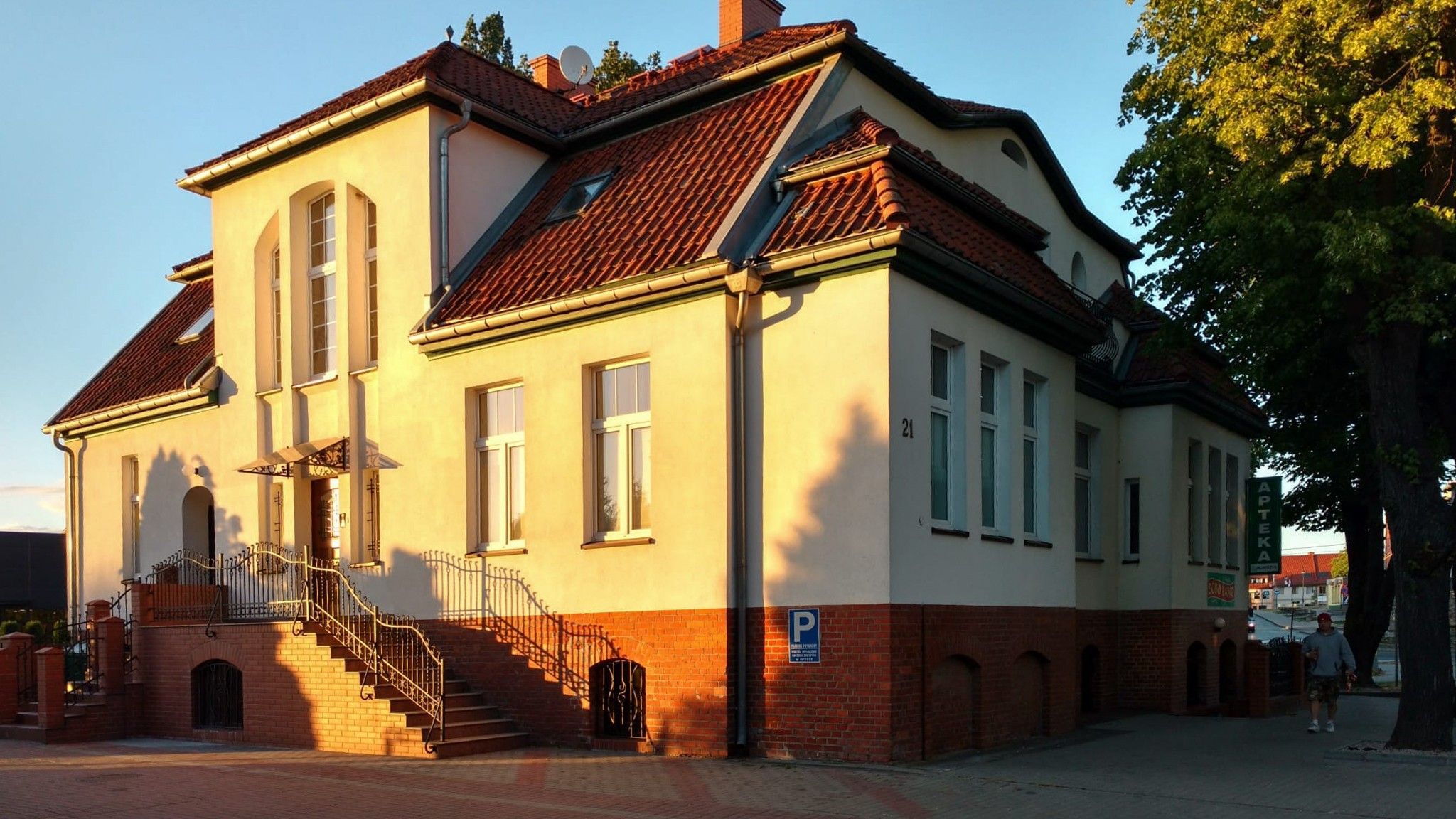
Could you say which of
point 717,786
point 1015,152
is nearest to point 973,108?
point 1015,152

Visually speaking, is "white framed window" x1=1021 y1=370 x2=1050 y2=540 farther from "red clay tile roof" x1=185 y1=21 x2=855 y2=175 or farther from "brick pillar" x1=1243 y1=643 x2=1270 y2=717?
"brick pillar" x1=1243 y1=643 x2=1270 y2=717

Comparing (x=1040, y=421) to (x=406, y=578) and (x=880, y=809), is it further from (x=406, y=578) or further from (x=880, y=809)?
(x=406, y=578)

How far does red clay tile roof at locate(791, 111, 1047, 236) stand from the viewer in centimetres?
1435

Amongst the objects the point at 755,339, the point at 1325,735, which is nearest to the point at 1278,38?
the point at 755,339

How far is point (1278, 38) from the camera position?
13828 millimetres

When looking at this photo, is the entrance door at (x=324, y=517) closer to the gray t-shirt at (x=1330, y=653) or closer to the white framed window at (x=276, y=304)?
the white framed window at (x=276, y=304)

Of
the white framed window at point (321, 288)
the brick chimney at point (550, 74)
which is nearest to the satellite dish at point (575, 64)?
the brick chimney at point (550, 74)

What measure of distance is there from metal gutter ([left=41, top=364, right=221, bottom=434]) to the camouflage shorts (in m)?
16.6

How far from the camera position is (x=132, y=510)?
22516mm

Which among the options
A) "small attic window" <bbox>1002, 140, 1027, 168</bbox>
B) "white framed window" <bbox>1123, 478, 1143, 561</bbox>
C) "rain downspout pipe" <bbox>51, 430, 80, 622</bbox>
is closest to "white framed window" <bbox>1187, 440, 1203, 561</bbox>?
"white framed window" <bbox>1123, 478, 1143, 561</bbox>

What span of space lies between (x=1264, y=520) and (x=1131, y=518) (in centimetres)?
368

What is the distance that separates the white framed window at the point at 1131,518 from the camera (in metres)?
20.3

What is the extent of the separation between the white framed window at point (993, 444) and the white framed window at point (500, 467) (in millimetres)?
5538

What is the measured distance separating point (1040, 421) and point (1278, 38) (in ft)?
16.9
